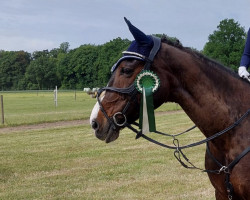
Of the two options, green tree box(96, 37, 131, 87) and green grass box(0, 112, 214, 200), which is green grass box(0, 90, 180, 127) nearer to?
green grass box(0, 112, 214, 200)

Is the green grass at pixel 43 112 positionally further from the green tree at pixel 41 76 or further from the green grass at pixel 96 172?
the green tree at pixel 41 76

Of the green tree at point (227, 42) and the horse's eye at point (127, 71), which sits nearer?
the horse's eye at point (127, 71)

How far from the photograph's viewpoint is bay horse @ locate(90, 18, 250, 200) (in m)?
3.01

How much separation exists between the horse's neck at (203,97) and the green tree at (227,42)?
135 feet

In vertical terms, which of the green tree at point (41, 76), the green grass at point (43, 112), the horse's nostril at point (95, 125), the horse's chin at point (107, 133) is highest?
the green tree at point (41, 76)

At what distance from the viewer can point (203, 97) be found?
3.11m

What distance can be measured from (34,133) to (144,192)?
390 inches

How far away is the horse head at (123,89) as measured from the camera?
3.01 meters

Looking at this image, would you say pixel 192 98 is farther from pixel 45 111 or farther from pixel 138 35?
pixel 45 111

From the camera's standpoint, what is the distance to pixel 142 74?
2990 millimetres

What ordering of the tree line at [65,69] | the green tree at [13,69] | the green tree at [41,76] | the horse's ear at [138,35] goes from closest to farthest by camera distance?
the horse's ear at [138,35] → the tree line at [65,69] → the green tree at [41,76] → the green tree at [13,69]

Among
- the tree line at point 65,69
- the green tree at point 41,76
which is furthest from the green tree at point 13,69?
the green tree at point 41,76

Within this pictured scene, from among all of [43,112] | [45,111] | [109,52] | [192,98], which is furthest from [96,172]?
[109,52]

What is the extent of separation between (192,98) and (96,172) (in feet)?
19.4
